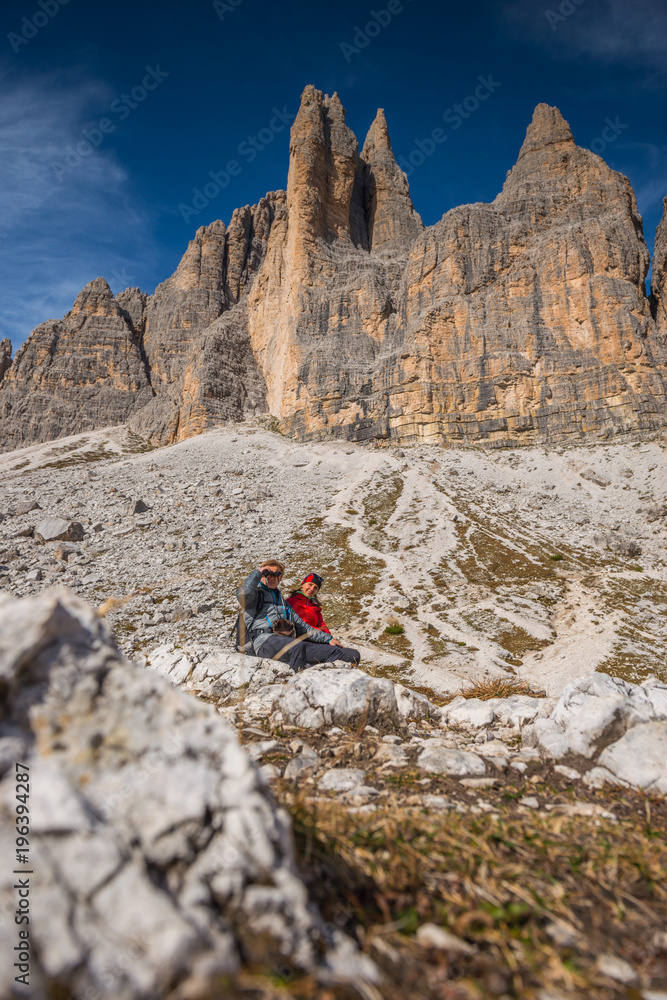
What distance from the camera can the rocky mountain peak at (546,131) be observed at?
206 feet

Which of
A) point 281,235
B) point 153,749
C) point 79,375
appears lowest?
point 153,749

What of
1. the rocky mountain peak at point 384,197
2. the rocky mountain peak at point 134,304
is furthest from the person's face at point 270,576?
the rocky mountain peak at point 134,304

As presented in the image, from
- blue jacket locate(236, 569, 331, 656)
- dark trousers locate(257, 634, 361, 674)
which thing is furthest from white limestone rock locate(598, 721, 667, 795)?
blue jacket locate(236, 569, 331, 656)

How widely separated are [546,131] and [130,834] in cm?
8830

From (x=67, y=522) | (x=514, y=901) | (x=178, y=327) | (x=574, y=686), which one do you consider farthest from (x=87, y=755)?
(x=178, y=327)

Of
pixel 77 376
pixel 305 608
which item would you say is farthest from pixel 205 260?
pixel 305 608

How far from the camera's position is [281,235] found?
74.4 m

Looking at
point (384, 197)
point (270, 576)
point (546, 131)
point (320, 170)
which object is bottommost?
point (270, 576)

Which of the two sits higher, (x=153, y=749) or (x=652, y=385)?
(x=652, y=385)

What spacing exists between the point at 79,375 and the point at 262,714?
11213 centimetres

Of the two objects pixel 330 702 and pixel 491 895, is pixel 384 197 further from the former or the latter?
pixel 491 895

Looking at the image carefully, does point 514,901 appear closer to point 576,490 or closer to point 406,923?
point 406,923

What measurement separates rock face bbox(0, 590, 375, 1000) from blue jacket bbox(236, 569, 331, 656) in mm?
5711

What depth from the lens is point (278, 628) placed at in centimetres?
Result: 786
